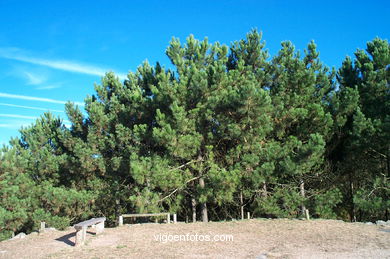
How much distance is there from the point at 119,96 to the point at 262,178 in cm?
772

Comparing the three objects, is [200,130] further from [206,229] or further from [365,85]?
[365,85]

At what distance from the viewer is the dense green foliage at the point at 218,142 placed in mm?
9953

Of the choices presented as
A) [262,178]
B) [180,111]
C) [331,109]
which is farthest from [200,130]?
[331,109]

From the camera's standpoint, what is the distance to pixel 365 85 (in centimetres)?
1120

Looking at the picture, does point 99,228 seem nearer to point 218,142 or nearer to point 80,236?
point 80,236

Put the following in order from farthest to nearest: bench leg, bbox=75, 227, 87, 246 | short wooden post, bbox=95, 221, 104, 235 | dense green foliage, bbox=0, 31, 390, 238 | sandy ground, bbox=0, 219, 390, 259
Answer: dense green foliage, bbox=0, 31, 390, 238, short wooden post, bbox=95, 221, 104, 235, bench leg, bbox=75, 227, 87, 246, sandy ground, bbox=0, 219, 390, 259

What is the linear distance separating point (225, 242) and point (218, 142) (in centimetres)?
522

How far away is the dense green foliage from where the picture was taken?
32.7ft

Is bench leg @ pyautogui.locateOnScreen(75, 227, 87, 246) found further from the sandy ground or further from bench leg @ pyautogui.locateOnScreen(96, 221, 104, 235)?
bench leg @ pyautogui.locateOnScreen(96, 221, 104, 235)

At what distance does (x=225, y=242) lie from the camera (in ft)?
22.1

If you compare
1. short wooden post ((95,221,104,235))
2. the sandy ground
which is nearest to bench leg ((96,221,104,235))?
short wooden post ((95,221,104,235))

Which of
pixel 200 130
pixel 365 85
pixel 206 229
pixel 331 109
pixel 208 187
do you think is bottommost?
pixel 206 229

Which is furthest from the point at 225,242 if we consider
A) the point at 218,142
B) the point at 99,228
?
the point at 218,142

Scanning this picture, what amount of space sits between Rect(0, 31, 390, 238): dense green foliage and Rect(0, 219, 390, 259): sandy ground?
1782 mm
